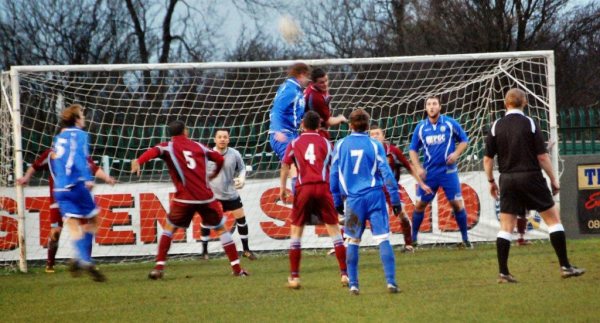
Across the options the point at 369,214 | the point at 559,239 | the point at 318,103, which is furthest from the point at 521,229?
the point at 369,214

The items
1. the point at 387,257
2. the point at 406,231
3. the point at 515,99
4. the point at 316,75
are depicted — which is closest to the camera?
the point at 387,257

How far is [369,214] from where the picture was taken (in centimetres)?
1011

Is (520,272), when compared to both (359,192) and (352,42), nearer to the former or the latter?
(359,192)

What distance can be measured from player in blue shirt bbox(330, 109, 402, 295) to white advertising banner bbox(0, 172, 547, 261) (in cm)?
656

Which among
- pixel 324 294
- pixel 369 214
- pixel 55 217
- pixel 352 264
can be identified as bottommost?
pixel 324 294

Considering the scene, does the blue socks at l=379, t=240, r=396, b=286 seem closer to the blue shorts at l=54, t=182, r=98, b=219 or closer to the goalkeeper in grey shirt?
the blue shorts at l=54, t=182, r=98, b=219

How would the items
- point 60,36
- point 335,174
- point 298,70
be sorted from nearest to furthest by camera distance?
point 335,174 → point 298,70 → point 60,36

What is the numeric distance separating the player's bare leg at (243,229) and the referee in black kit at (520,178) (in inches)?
221

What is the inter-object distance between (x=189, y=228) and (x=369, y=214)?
691cm

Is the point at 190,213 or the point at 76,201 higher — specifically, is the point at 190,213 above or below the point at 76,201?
below

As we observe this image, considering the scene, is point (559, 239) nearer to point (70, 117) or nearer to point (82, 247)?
point (82, 247)

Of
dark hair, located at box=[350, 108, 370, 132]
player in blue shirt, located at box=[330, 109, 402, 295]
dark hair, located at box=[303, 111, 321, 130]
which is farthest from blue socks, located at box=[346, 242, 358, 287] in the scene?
dark hair, located at box=[303, 111, 321, 130]

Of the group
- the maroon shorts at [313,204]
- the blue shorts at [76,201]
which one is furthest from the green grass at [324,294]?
the blue shorts at [76,201]

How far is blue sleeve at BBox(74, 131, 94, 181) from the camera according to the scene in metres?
12.1
